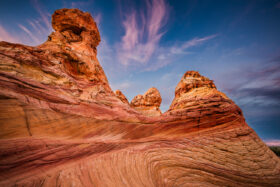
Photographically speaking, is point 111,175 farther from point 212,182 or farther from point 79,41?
point 79,41

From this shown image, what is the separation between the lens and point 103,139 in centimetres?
562

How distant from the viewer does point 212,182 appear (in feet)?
15.0

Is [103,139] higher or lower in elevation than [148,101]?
lower

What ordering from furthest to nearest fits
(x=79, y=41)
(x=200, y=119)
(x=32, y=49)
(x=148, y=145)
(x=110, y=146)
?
(x=79, y=41)
(x=32, y=49)
(x=200, y=119)
(x=148, y=145)
(x=110, y=146)

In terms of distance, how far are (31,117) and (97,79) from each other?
592cm

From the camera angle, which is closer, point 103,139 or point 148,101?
point 103,139

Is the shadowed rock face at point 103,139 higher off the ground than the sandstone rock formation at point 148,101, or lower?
lower

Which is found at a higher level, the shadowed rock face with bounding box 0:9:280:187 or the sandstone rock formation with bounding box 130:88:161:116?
the sandstone rock formation with bounding box 130:88:161:116

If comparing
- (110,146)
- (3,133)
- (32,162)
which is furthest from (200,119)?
(3,133)

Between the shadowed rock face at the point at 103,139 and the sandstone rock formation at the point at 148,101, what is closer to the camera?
the shadowed rock face at the point at 103,139

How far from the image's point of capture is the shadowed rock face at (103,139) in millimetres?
4016

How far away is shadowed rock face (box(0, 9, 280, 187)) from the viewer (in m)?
4.02

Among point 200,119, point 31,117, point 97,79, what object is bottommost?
point 31,117

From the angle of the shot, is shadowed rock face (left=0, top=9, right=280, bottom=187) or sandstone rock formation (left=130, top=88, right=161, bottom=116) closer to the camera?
shadowed rock face (left=0, top=9, right=280, bottom=187)
